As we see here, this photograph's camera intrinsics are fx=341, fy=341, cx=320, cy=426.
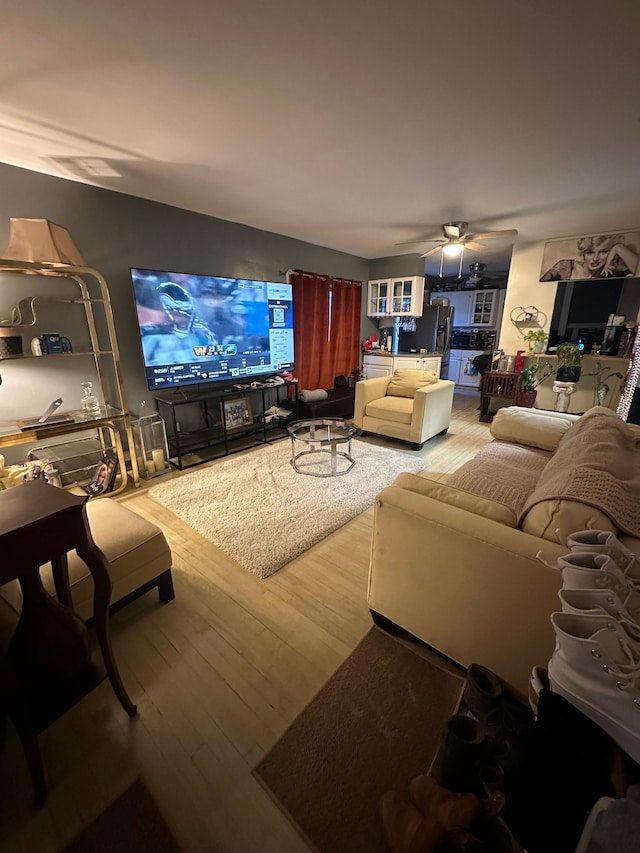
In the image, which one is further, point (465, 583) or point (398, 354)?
point (398, 354)

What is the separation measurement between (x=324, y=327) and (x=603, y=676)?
4.75 meters

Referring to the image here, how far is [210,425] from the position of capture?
12.4ft

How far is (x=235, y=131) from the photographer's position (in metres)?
1.86

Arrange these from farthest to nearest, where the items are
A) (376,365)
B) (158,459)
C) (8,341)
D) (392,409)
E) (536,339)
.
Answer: (376,365) < (536,339) < (392,409) < (158,459) < (8,341)

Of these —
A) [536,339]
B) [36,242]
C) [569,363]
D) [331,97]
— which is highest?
[331,97]

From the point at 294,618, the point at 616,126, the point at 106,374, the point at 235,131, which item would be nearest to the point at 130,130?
the point at 235,131

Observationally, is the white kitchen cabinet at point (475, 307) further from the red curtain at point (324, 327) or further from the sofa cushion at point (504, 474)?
the sofa cushion at point (504, 474)

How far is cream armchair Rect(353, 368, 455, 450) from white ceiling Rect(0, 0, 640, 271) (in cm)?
175

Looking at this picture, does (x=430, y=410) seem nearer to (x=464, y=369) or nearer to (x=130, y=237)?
(x=130, y=237)

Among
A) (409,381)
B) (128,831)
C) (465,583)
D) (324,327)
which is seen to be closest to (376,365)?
(324,327)

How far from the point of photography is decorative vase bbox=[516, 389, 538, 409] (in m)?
4.39

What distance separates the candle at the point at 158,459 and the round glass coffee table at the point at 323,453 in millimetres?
1190

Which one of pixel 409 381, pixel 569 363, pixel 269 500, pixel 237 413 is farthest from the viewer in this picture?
pixel 569 363

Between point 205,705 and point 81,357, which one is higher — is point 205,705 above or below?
below
